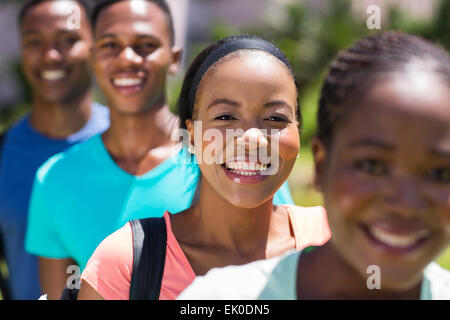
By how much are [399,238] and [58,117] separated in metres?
2.91

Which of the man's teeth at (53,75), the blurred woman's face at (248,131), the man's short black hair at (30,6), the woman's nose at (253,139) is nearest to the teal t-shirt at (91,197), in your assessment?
the blurred woman's face at (248,131)

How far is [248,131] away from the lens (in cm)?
213

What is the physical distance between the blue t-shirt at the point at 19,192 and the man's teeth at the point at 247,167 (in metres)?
1.74

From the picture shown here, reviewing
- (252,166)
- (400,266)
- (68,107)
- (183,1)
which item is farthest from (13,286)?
(183,1)

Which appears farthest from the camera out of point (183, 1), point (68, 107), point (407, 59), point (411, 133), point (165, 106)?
point (183, 1)

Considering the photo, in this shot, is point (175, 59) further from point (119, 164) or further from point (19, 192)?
point (19, 192)

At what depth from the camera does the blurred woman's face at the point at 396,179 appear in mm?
1504

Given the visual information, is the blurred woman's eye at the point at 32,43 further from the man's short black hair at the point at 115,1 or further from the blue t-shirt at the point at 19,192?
the man's short black hair at the point at 115,1

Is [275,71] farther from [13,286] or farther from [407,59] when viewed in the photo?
[13,286]

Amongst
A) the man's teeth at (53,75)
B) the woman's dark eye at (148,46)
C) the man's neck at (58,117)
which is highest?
the woman's dark eye at (148,46)

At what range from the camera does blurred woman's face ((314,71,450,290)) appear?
1504mm

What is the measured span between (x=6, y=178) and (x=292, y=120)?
6.77 ft

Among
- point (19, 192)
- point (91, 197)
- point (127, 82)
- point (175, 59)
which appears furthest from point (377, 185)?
point (19, 192)

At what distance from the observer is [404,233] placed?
1.52 metres
